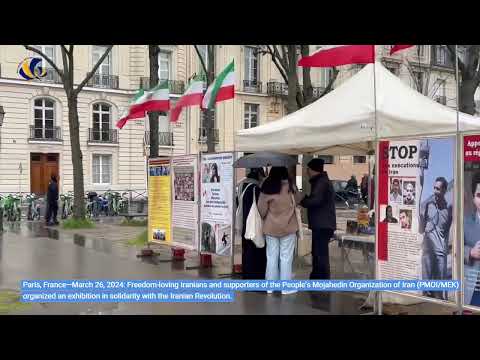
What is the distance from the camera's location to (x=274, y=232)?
7.55 metres

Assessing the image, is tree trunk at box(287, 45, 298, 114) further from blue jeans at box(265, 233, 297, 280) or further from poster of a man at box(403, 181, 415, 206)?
poster of a man at box(403, 181, 415, 206)

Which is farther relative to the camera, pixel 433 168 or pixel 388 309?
pixel 388 309

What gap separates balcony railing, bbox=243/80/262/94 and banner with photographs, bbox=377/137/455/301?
36.1m

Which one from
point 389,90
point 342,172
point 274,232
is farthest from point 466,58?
point 342,172

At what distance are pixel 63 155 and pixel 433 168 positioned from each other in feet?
101

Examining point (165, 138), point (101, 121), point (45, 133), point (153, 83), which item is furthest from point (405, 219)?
point (165, 138)

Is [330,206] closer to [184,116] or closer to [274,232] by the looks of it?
[274,232]

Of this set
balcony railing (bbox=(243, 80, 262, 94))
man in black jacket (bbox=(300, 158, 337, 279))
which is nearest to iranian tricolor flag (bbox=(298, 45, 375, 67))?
man in black jacket (bbox=(300, 158, 337, 279))

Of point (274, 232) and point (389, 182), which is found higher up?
point (389, 182)

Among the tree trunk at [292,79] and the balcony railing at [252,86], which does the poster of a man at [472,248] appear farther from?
the balcony railing at [252,86]

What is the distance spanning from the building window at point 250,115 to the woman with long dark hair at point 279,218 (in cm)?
3456

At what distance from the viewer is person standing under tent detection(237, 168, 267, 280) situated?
8.17m

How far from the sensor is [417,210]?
5742 mm

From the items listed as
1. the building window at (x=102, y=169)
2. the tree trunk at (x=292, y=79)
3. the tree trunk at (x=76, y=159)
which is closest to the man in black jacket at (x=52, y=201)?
the tree trunk at (x=76, y=159)
